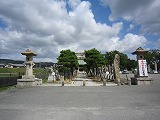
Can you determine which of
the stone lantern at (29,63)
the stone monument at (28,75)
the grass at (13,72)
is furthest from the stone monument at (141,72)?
the grass at (13,72)

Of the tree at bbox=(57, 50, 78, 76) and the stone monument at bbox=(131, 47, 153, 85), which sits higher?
the tree at bbox=(57, 50, 78, 76)

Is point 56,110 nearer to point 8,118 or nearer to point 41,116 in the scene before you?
point 41,116

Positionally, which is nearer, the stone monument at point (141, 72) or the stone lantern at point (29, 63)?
the stone monument at point (141, 72)

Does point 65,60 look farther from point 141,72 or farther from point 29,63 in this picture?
point 141,72

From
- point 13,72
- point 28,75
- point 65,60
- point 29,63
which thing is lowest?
point 28,75

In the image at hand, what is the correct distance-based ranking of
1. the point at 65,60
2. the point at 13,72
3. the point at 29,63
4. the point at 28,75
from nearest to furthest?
the point at 28,75, the point at 29,63, the point at 65,60, the point at 13,72

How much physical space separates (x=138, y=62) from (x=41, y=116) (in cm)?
1743

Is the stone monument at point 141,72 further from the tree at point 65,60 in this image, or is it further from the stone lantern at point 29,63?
the tree at point 65,60

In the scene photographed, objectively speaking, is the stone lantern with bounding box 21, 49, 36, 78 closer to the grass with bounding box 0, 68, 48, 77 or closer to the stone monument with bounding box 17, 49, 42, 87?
the stone monument with bounding box 17, 49, 42, 87

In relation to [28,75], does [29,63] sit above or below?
above

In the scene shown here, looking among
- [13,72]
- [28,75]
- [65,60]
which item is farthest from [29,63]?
[13,72]

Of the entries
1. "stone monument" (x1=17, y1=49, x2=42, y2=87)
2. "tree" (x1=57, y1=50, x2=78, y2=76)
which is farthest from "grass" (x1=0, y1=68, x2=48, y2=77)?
"tree" (x1=57, y1=50, x2=78, y2=76)

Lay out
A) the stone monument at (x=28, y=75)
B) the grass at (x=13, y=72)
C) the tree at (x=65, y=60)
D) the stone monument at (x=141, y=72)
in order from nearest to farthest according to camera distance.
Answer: the stone monument at (x=141, y=72)
the stone monument at (x=28, y=75)
the grass at (x=13, y=72)
the tree at (x=65, y=60)

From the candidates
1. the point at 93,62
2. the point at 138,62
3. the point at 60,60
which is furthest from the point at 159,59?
the point at 138,62
